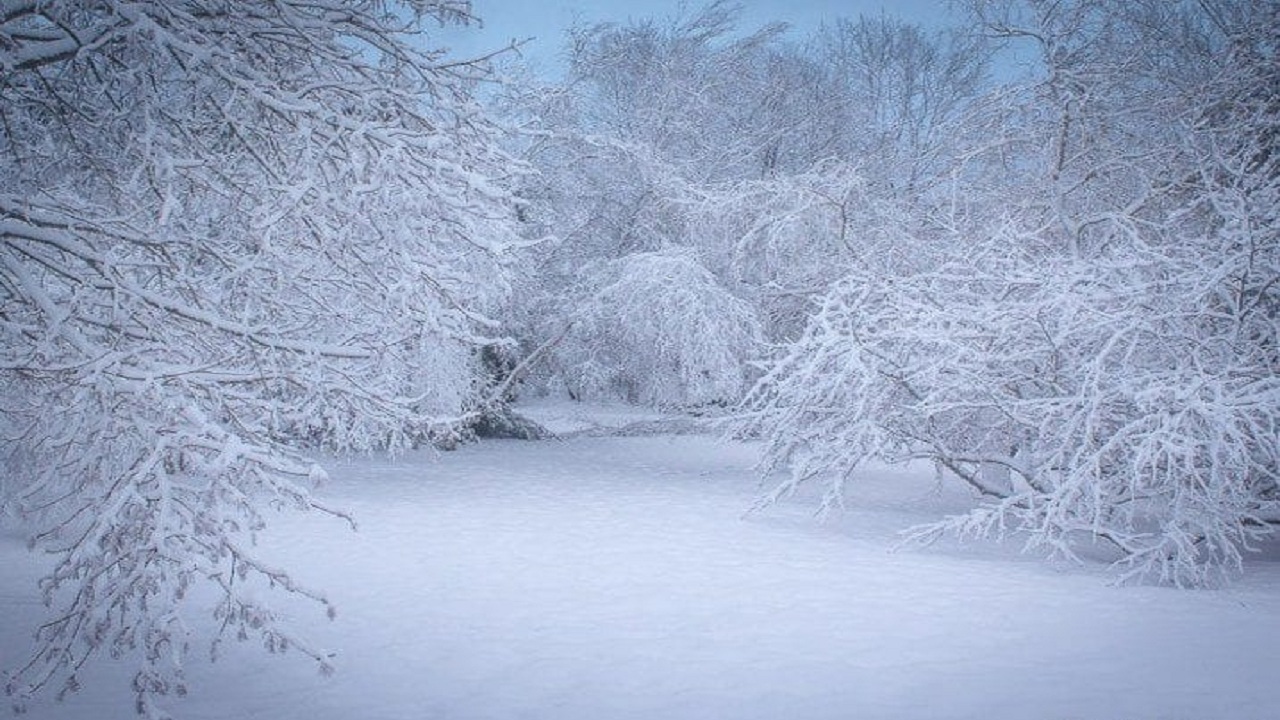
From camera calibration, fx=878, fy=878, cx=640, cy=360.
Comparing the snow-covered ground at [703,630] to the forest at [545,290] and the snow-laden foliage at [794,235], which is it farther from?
the snow-laden foliage at [794,235]

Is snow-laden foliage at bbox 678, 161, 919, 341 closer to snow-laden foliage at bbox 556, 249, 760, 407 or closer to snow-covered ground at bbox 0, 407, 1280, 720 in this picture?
snow-laden foliage at bbox 556, 249, 760, 407

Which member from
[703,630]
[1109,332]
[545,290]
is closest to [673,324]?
[545,290]

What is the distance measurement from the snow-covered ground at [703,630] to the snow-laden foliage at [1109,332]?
69 cm

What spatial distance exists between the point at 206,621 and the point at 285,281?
2.63 m

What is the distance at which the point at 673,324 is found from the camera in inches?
555

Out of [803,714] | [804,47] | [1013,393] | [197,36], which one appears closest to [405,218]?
[197,36]

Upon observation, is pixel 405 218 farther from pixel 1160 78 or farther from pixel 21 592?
pixel 1160 78

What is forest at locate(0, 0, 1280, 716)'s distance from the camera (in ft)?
11.6

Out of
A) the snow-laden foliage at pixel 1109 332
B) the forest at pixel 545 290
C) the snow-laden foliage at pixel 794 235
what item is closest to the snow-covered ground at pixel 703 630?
the forest at pixel 545 290

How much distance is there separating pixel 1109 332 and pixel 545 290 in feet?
34.6

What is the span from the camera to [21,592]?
6090 mm

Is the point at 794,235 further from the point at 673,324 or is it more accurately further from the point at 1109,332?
the point at 1109,332

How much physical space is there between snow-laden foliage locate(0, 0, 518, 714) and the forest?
0.08 feet

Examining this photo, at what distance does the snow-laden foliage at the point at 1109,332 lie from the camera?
6.62 meters
